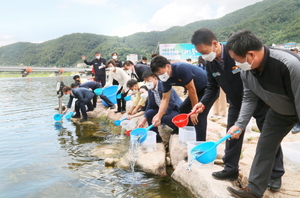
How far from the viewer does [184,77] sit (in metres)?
3.35

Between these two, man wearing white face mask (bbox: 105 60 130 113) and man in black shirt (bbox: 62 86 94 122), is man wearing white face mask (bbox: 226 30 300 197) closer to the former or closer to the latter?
man wearing white face mask (bbox: 105 60 130 113)

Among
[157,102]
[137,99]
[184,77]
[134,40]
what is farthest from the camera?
[134,40]

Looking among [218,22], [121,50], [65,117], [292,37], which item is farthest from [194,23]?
[65,117]

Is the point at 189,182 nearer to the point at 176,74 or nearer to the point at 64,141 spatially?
the point at 176,74

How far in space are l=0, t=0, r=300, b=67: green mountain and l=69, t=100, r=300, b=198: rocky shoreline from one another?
60.9 metres

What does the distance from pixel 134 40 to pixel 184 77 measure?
324 ft

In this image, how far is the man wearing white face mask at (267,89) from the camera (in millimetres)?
1685

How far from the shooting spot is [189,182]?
2.94 m

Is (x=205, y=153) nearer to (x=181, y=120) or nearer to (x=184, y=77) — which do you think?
(x=181, y=120)

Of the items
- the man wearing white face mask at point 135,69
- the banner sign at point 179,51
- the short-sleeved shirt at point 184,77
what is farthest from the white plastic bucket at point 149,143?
the banner sign at point 179,51

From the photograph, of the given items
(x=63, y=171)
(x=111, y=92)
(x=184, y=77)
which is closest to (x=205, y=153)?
(x=184, y=77)

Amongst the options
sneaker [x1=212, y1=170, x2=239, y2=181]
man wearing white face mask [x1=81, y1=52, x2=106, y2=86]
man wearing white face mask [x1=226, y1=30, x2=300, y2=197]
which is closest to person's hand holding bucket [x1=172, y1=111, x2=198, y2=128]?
sneaker [x1=212, y1=170, x2=239, y2=181]

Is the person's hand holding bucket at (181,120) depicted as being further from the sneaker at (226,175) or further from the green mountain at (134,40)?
the green mountain at (134,40)

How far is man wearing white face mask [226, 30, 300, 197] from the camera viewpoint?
1.68 metres
